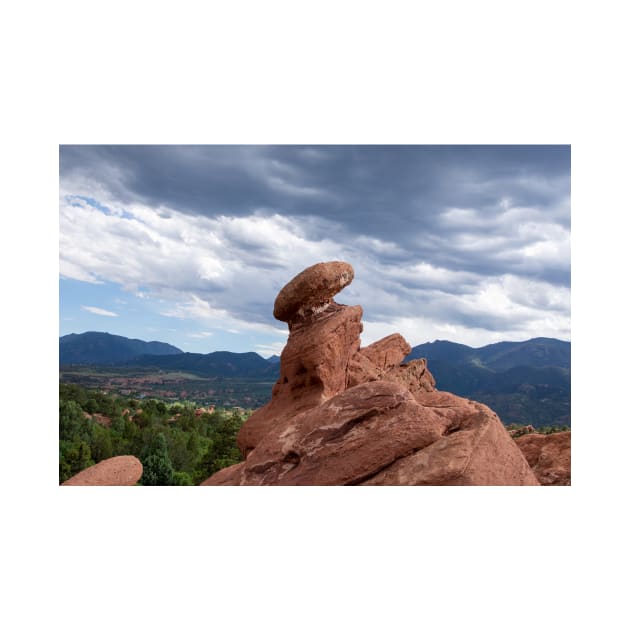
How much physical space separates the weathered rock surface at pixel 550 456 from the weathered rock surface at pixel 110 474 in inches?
475

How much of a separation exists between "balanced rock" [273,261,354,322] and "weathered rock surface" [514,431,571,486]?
25.5 ft

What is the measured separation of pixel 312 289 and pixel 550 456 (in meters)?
8.99

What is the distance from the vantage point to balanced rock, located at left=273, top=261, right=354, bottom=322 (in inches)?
707

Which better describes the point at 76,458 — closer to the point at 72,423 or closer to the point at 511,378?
the point at 72,423

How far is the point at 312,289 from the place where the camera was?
59.4ft

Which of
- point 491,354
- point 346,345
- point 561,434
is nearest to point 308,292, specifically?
point 346,345

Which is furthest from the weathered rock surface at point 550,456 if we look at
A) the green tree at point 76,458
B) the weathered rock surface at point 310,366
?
the green tree at point 76,458

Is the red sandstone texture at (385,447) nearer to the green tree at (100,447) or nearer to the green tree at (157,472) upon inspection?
the green tree at (157,472)

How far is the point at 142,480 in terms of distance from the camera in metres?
32.9

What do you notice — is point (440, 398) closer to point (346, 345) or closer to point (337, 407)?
point (346, 345)

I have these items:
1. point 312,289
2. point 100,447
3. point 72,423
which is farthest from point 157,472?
point 312,289

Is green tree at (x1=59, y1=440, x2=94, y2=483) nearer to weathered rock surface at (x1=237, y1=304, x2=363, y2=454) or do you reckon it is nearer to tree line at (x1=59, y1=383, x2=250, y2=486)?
tree line at (x1=59, y1=383, x2=250, y2=486)

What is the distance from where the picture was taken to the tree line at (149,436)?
124 feet
